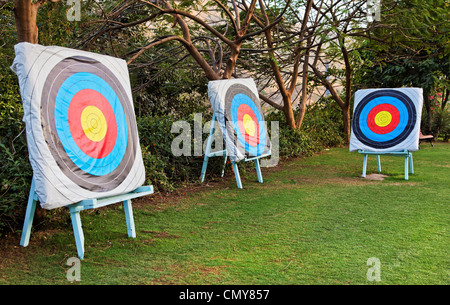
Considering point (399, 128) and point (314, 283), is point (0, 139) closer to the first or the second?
point (314, 283)

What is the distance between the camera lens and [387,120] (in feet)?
19.1

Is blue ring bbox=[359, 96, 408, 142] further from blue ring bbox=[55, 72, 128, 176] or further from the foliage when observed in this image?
blue ring bbox=[55, 72, 128, 176]

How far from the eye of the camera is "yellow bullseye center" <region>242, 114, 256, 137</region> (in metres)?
5.18

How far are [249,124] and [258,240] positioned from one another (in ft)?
8.49

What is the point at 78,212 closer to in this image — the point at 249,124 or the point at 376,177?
the point at 249,124

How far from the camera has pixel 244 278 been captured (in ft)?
7.28

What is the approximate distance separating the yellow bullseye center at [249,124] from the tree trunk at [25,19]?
2.85m

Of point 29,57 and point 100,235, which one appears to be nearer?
point 29,57

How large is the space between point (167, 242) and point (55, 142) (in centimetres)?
106

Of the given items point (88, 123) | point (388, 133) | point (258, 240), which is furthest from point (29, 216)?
point (388, 133)

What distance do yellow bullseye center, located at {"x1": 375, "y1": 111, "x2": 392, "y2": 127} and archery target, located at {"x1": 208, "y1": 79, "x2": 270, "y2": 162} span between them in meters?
1.79

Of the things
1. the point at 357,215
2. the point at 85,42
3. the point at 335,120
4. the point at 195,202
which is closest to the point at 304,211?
the point at 357,215

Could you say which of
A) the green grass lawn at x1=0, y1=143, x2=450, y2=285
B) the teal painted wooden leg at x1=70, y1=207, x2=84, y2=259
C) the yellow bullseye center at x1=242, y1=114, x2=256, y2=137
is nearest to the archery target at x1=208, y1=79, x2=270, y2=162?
the yellow bullseye center at x1=242, y1=114, x2=256, y2=137

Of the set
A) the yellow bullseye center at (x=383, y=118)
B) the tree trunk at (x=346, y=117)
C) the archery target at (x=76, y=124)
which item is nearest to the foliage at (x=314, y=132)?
the tree trunk at (x=346, y=117)
